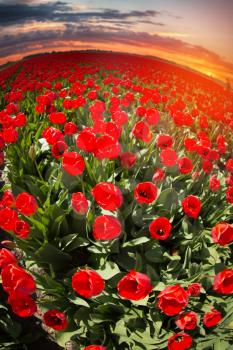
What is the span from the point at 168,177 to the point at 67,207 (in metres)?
0.92

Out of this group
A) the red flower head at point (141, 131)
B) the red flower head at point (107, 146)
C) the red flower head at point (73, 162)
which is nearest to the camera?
the red flower head at point (73, 162)

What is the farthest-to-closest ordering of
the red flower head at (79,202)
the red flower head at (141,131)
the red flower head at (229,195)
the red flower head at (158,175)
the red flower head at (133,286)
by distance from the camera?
1. the red flower head at (141,131)
2. the red flower head at (158,175)
3. the red flower head at (229,195)
4. the red flower head at (79,202)
5. the red flower head at (133,286)

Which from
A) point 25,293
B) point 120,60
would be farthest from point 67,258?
point 120,60

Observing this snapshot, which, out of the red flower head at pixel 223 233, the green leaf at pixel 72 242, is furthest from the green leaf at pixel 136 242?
the red flower head at pixel 223 233

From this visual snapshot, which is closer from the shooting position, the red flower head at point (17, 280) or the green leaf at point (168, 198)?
the red flower head at point (17, 280)

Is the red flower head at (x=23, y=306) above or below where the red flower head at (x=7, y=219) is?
below

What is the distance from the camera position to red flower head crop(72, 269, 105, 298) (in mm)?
1972

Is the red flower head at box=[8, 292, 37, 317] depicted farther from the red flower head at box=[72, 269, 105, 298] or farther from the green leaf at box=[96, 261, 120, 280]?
the green leaf at box=[96, 261, 120, 280]

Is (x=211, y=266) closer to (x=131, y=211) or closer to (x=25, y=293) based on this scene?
(x=131, y=211)

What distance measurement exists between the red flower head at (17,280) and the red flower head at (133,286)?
47 centimetres

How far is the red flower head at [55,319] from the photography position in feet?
7.11

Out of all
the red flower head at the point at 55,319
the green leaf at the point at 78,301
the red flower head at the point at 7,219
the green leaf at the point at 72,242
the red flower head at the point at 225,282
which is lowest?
the green leaf at the point at 78,301

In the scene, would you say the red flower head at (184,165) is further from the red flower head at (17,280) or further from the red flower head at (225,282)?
the red flower head at (17,280)

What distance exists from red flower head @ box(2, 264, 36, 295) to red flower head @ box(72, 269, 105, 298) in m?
0.24
